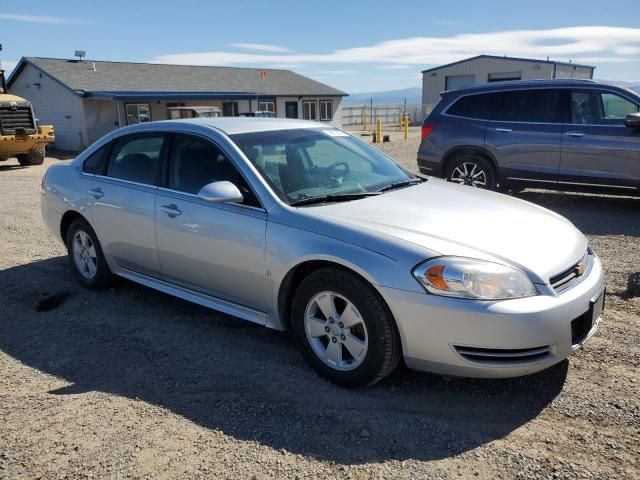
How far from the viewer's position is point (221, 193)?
3693 millimetres

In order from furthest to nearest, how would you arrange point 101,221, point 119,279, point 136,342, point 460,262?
point 119,279, point 101,221, point 136,342, point 460,262

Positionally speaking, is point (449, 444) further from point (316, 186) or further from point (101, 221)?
point (101, 221)

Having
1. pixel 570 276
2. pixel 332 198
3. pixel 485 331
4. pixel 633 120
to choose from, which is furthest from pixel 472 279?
pixel 633 120

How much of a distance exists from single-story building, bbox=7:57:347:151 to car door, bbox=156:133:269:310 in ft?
70.8

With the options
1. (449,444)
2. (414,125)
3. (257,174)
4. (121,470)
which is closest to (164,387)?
(121,470)

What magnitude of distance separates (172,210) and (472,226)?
2219 millimetres

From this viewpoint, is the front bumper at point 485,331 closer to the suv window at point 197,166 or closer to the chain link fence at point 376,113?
the suv window at point 197,166

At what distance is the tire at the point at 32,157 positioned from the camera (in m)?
18.3

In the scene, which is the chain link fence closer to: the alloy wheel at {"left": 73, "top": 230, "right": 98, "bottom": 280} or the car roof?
the alloy wheel at {"left": 73, "top": 230, "right": 98, "bottom": 280}

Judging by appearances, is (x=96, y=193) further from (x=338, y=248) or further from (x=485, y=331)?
(x=485, y=331)

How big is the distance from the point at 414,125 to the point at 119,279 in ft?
137

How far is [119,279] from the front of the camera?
5.45 meters

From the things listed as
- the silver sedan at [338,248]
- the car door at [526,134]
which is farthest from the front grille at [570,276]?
the car door at [526,134]

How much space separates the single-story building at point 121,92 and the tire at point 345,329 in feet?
75.2
